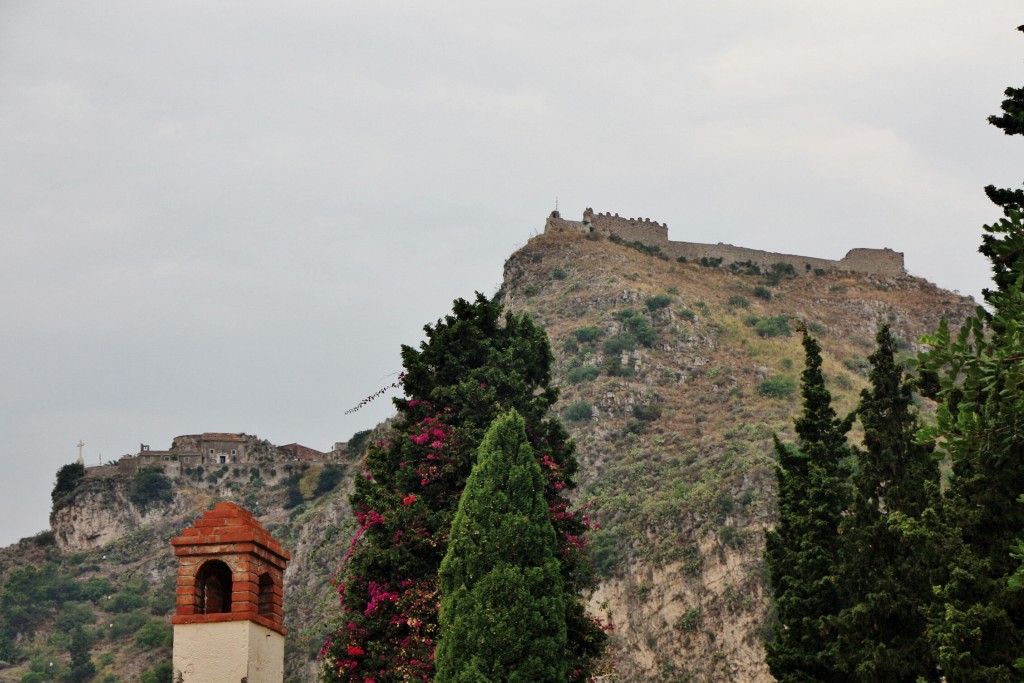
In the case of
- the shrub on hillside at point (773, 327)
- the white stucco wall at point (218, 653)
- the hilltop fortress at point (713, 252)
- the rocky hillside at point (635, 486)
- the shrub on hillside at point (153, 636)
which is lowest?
the shrub on hillside at point (153, 636)

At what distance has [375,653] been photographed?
86.4 ft

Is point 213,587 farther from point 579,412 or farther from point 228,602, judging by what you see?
point 579,412

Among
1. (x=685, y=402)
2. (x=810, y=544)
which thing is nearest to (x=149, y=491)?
(x=685, y=402)

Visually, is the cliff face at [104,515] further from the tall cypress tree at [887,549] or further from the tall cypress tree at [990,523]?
the tall cypress tree at [990,523]

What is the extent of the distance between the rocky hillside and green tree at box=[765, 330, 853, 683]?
68.8 feet

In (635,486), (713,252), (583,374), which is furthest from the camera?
(713,252)

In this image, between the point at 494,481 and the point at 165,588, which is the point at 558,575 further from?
the point at 165,588

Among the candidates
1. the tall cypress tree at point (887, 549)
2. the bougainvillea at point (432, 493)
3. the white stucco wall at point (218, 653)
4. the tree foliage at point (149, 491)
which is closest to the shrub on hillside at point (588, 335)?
the tree foliage at point (149, 491)

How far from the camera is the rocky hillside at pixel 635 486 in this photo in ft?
209

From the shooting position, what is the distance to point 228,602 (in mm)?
15156

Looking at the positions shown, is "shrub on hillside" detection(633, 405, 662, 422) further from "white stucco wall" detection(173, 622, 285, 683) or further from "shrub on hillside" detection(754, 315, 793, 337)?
"white stucco wall" detection(173, 622, 285, 683)

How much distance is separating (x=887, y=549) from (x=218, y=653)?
13.7 metres

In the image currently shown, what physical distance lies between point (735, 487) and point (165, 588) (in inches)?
2223

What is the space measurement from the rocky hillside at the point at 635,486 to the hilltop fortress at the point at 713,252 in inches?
64.7
